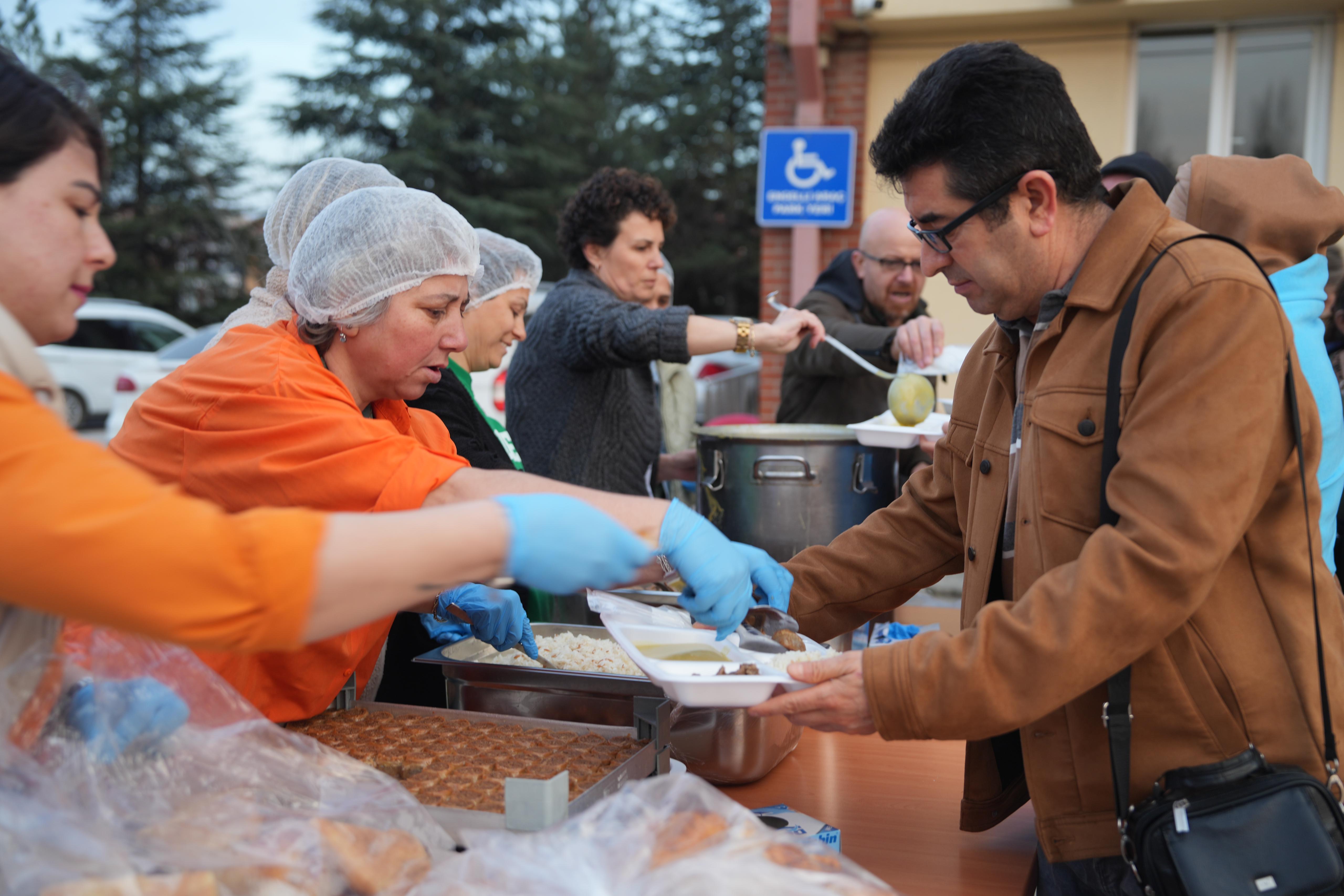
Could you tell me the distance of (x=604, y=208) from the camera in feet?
13.0

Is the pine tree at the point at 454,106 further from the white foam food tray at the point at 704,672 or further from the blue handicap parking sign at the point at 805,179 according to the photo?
the white foam food tray at the point at 704,672

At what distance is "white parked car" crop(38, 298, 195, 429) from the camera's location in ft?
46.0

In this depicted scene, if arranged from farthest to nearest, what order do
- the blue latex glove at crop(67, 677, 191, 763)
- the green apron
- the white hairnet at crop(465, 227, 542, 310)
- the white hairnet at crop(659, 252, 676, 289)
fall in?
1. the white hairnet at crop(659, 252, 676, 289)
2. the white hairnet at crop(465, 227, 542, 310)
3. the green apron
4. the blue latex glove at crop(67, 677, 191, 763)

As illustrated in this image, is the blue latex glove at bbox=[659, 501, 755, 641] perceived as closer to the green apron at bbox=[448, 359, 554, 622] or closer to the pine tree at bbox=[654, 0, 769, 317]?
the green apron at bbox=[448, 359, 554, 622]

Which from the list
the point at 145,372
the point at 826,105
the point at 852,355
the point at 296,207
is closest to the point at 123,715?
the point at 296,207

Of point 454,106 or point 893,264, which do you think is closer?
point 893,264

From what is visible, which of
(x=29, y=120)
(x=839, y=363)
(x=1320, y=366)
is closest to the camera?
(x=29, y=120)

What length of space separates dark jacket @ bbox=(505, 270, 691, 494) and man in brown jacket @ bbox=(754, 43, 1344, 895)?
177 centimetres

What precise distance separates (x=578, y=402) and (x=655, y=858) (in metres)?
2.50

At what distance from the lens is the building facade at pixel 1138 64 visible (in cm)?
746

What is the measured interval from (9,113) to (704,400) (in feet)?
31.6

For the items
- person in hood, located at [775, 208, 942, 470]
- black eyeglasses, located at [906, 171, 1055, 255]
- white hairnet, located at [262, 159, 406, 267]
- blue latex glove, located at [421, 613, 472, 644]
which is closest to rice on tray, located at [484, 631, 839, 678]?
blue latex glove, located at [421, 613, 472, 644]

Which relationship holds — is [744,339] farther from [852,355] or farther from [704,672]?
[704,672]

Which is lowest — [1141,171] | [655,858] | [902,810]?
[902,810]
